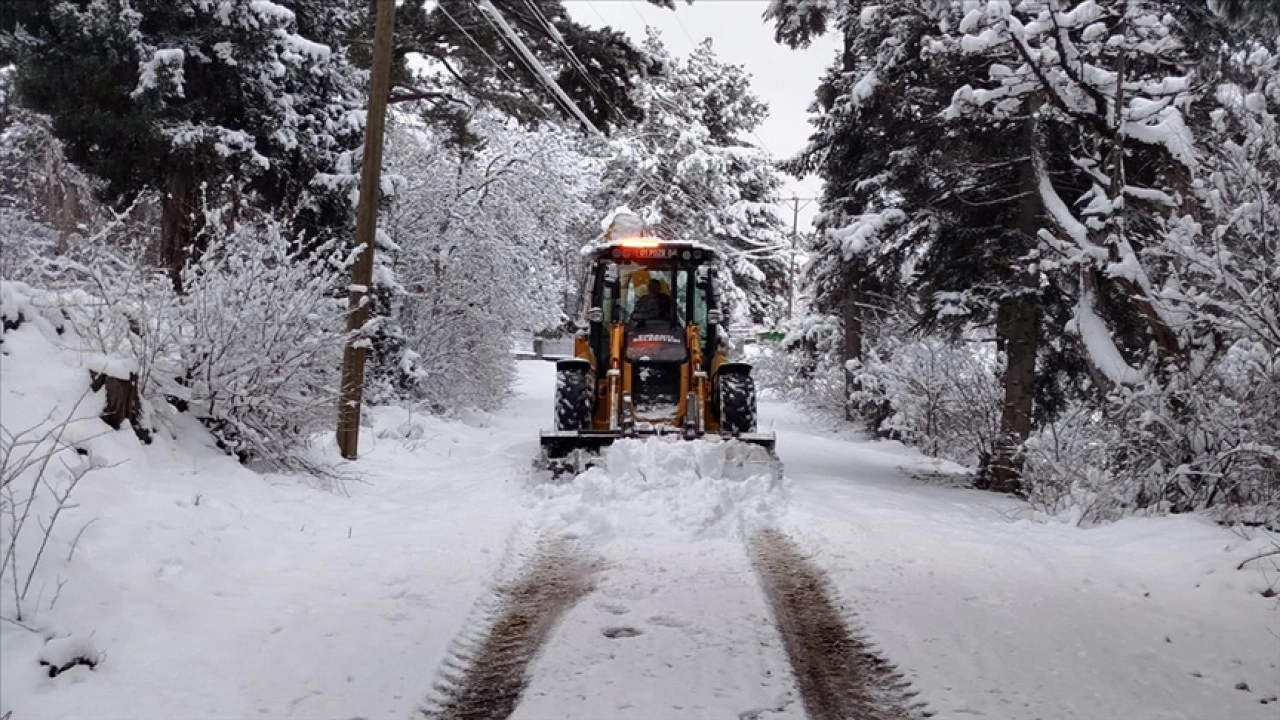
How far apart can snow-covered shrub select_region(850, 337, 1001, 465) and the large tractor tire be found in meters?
5.74

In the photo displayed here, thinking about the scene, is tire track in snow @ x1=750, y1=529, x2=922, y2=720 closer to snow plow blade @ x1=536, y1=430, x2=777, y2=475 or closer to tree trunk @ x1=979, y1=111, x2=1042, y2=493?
snow plow blade @ x1=536, y1=430, x2=777, y2=475

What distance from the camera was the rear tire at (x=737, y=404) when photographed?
11039 millimetres

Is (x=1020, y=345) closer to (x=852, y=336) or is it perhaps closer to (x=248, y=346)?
(x=852, y=336)

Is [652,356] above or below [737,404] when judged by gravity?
above

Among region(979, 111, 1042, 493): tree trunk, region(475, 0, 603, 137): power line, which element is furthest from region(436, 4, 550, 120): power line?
region(979, 111, 1042, 493): tree trunk

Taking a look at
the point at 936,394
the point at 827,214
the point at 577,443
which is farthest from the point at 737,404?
the point at 936,394

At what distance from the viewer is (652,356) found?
1130 cm

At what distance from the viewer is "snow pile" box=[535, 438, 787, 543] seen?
25.7 feet

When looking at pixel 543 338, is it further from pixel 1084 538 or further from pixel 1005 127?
pixel 1084 538

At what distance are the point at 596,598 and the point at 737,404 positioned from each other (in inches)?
221

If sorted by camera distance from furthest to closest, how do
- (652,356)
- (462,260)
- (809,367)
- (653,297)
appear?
1. (809,367)
2. (462,260)
3. (653,297)
4. (652,356)

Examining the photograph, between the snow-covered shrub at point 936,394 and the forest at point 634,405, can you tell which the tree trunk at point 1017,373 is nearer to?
the forest at point 634,405

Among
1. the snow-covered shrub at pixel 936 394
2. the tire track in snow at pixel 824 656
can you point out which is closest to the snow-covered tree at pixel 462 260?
the snow-covered shrub at pixel 936 394

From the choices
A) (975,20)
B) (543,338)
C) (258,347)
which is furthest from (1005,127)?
(543,338)
